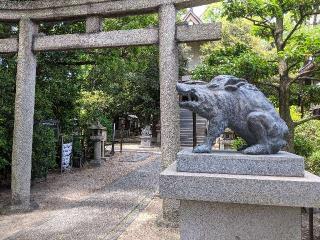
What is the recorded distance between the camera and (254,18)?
19.7 feet

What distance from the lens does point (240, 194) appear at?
274cm

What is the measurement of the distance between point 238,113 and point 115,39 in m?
3.84

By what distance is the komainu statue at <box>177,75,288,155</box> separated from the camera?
3.08 meters

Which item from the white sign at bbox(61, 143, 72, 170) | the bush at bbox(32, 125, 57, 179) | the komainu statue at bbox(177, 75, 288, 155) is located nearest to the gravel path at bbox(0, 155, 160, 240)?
the bush at bbox(32, 125, 57, 179)

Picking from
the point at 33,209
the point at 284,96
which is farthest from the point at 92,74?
the point at 284,96

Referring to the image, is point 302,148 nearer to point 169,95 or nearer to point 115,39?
point 169,95

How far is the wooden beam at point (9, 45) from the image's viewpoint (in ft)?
22.8

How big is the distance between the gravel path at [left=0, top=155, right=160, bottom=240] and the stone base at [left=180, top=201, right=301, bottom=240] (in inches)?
103

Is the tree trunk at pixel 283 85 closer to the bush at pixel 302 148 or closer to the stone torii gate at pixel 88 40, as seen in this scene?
the bush at pixel 302 148

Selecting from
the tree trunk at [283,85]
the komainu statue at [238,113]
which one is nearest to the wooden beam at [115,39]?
the tree trunk at [283,85]

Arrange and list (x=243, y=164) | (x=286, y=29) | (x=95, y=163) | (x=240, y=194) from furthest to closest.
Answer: (x=95, y=163), (x=286, y=29), (x=243, y=164), (x=240, y=194)

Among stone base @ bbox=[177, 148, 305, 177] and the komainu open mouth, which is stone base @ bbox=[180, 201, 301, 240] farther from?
the komainu open mouth

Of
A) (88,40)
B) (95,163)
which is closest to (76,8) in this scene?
(88,40)

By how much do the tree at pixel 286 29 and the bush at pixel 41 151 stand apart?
630cm
